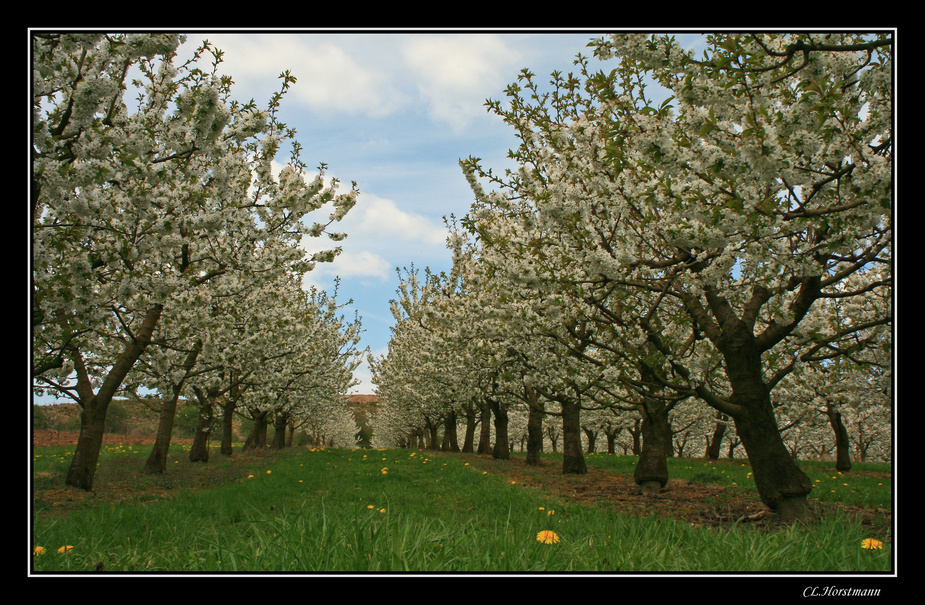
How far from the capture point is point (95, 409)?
9992 mm

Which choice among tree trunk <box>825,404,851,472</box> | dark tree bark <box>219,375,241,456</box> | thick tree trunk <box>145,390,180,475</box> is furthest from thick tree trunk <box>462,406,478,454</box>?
tree trunk <box>825,404,851,472</box>

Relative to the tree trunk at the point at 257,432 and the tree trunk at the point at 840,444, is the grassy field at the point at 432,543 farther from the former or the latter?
the tree trunk at the point at 257,432

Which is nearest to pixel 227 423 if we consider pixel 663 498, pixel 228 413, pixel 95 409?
pixel 228 413

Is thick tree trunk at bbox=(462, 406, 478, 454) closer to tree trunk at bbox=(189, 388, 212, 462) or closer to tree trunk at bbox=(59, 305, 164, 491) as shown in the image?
tree trunk at bbox=(189, 388, 212, 462)

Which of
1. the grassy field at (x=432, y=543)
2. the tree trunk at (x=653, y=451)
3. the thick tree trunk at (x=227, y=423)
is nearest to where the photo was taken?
the grassy field at (x=432, y=543)

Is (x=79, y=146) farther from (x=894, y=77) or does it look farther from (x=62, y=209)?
(x=894, y=77)

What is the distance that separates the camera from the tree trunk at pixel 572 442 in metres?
14.8

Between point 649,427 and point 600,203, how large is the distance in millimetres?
6047

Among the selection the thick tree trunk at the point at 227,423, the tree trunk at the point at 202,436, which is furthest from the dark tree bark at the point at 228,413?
the tree trunk at the point at 202,436

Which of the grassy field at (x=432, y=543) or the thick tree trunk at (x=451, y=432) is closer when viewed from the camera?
the grassy field at (x=432, y=543)

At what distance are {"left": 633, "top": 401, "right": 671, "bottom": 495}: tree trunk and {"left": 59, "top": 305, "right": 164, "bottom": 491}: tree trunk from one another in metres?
10.5

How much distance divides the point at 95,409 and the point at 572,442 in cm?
1189

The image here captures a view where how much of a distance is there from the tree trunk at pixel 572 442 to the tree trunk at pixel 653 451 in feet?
11.7

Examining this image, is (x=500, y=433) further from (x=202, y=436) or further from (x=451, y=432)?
(x=202, y=436)
